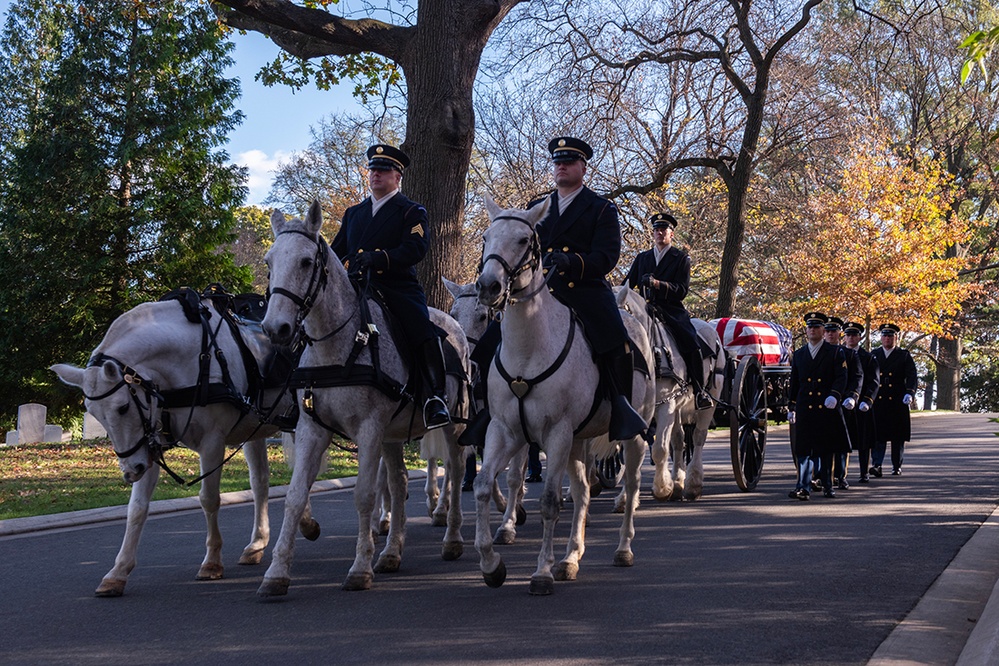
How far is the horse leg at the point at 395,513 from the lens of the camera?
8297mm

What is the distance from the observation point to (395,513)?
27.6 feet

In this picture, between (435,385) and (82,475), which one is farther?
(82,475)

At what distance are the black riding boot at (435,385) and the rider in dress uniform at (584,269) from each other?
225 millimetres

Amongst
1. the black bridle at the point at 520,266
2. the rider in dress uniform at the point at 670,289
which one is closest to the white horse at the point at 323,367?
the black bridle at the point at 520,266

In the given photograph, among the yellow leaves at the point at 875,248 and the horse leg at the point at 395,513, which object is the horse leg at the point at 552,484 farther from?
the yellow leaves at the point at 875,248

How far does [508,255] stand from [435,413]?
5.30 feet

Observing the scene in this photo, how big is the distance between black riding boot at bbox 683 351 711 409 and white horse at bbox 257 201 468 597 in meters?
5.15

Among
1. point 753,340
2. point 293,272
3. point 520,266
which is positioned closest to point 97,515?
point 293,272

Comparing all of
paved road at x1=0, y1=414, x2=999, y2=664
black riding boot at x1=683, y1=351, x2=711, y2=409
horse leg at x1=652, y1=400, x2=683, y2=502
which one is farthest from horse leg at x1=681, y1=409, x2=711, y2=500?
paved road at x1=0, y1=414, x2=999, y2=664

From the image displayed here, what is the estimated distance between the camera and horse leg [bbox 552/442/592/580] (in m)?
7.82

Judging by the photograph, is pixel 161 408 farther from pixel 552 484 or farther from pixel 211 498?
pixel 552 484

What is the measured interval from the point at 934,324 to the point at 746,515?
3045 cm

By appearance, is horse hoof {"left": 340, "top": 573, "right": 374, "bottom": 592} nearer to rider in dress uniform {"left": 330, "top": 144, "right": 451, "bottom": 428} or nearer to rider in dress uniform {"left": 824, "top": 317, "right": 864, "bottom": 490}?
rider in dress uniform {"left": 330, "top": 144, "right": 451, "bottom": 428}

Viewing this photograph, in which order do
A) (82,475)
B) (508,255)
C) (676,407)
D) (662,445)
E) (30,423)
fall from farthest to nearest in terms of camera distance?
(30,423), (82,475), (676,407), (662,445), (508,255)
